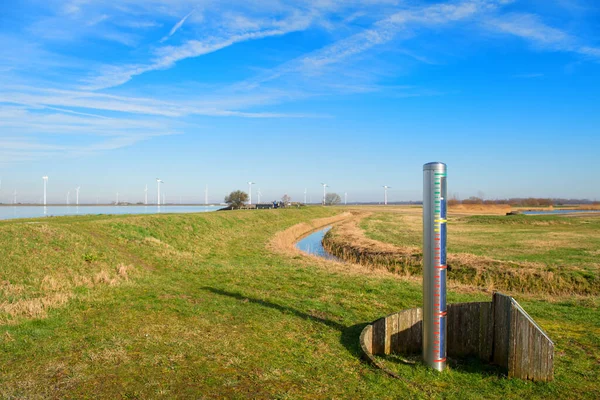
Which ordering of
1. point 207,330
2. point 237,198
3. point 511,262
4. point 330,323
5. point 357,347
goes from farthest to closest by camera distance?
point 237,198, point 511,262, point 330,323, point 207,330, point 357,347

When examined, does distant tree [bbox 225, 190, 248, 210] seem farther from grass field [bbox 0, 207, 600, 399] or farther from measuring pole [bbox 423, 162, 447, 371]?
measuring pole [bbox 423, 162, 447, 371]

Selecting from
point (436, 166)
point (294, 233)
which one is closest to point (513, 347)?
point (436, 166)

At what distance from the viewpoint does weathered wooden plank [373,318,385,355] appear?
372 inches

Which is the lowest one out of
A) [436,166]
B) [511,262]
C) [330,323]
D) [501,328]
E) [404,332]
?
[511,262]

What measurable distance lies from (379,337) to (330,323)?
196 cm

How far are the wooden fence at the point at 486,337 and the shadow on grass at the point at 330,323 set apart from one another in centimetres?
37

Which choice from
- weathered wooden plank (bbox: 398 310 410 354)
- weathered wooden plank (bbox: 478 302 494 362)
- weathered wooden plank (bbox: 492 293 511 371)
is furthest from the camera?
weathered wooden plank (bbox: 398 310 410 354)

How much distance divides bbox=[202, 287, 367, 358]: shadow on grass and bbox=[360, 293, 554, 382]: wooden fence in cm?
37

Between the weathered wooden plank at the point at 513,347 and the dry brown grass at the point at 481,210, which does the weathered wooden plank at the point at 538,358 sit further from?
the dry brown grass at the point at 481,210

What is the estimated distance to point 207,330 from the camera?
33.6 ft

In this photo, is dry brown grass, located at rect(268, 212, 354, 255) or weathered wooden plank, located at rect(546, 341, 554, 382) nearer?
weathered wooden plank, located at rect(546, 341, 554, 382)

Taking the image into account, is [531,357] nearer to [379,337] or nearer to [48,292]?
[379,337]

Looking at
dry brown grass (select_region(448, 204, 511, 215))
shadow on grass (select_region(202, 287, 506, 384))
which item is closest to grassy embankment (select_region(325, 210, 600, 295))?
shadow on grass (select_region(202, 287, 506, 384))

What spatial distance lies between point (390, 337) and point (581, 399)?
3.69 metres
